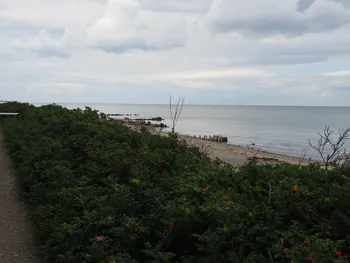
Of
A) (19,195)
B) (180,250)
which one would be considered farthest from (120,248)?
(19,195)

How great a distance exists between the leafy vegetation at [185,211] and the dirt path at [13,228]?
11.3 inches

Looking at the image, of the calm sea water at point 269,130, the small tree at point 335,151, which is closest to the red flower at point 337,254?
the small tree at point 335,151

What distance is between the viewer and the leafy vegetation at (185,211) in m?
2.84

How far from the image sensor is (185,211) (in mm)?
3330

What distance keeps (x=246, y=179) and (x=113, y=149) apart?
2904mm

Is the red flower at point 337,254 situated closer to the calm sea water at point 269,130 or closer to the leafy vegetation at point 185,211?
the leafy vegetation at point 185,211


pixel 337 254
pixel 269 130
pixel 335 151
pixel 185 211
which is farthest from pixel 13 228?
pixel 269 130

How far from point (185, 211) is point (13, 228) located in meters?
3.30

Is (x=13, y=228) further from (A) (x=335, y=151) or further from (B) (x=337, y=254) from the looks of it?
(A) (x=335, y=151)

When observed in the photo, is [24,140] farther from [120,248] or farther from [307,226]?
[307,226]

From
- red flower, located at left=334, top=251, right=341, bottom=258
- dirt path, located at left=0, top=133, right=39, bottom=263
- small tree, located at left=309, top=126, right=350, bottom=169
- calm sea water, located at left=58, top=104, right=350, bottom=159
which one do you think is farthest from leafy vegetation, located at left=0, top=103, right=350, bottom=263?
calm sea water, located at left=58, top=104, right=350, bottom=159

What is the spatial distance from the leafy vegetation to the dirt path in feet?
0.94

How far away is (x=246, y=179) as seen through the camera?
12.5 feet

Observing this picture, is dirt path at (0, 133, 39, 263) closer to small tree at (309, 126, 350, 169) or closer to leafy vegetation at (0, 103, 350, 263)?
leafy vegetation at (0, 103, 350, 263)
